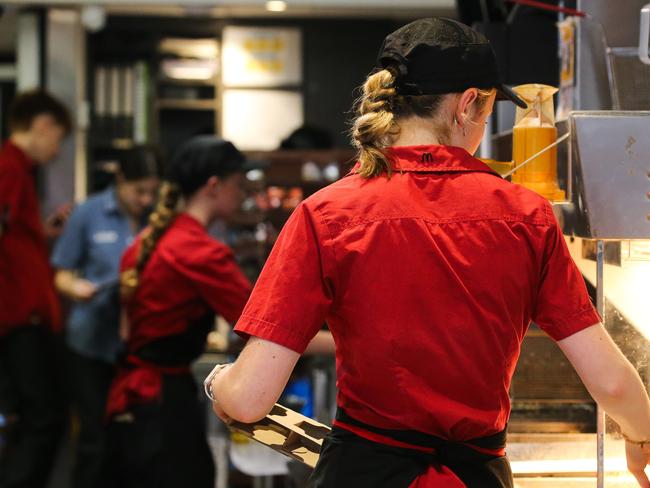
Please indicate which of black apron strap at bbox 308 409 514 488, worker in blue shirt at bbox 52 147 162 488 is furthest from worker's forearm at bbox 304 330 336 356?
worker in blue shirt at bbox 52 147 162 488

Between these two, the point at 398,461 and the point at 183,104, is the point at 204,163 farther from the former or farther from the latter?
the point at 183,104

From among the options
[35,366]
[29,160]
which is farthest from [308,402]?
[29,160]

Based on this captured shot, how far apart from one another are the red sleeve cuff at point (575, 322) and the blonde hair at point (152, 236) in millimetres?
1775

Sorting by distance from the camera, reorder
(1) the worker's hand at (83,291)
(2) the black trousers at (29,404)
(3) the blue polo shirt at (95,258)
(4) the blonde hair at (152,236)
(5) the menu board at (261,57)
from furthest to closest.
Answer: (5) the menu board at (261,57), (2) the black trousers at (29,404), (3) the blue polo shirt at (95,258), (1) the worker's hand at (83,291), (4) the blonde hair at (152,236)

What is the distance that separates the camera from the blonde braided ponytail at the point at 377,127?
5.23 ft

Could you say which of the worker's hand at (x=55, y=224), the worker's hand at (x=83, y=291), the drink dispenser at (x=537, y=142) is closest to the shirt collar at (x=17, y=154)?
the worker's hand at (x=55, y=224)

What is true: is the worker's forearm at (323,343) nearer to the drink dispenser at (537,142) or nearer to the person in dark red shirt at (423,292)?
the drink dispenser at (537,142)

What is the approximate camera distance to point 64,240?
488cm

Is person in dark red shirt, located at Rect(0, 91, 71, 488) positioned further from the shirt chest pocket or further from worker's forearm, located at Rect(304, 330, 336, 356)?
worker's forearm, located at Rect(304, 330, 336, 356)

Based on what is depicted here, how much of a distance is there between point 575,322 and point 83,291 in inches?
128

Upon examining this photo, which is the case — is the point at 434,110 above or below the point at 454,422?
above

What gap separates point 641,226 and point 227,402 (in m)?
0.79

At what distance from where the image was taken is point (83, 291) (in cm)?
449

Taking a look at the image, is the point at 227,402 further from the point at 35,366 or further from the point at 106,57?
the point at 106,57
